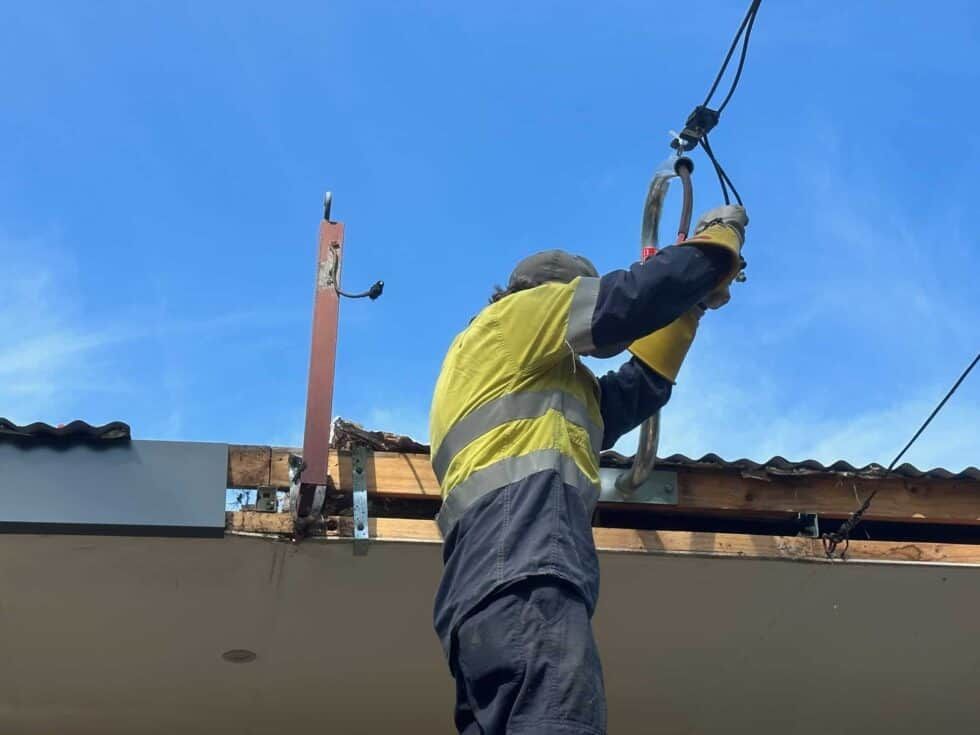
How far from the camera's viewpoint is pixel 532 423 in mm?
2998

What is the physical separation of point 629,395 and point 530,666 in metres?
1.15

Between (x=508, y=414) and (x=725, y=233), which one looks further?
(x=725, y=233)

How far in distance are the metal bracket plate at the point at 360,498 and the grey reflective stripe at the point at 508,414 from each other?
3.10ft

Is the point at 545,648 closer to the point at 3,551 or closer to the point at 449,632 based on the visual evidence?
the point at 449,632

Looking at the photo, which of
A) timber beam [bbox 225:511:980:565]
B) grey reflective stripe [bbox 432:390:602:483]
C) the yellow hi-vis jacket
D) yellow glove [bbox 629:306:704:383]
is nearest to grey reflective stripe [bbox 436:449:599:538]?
the yellow hi-vis jacket

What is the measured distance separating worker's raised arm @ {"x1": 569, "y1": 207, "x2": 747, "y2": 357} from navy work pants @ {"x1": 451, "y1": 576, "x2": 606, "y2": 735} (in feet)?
2.16

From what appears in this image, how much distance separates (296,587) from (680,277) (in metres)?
1.93

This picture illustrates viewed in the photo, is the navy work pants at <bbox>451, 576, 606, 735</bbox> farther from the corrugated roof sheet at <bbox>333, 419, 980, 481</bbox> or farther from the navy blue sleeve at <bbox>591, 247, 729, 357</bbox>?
the corrugated roof sheet at <bbox>333, 419, 980, 481</bbox>

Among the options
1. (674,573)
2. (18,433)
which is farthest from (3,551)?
(674,573)

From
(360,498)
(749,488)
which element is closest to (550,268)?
→ (360,498)

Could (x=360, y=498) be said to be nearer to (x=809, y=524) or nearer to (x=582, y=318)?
(x=582, y=318)

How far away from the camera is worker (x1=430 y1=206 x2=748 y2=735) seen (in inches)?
99.7

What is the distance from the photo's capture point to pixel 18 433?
3857 mm

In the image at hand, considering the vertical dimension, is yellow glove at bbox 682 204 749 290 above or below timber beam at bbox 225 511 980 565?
above
